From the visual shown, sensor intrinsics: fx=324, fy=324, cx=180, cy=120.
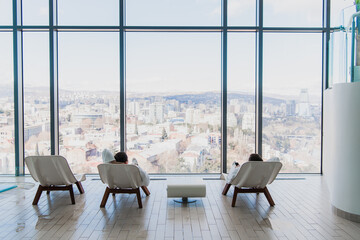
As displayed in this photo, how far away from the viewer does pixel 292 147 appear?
693cm

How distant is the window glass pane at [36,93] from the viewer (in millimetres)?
6828

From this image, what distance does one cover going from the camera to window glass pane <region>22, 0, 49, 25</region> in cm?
676

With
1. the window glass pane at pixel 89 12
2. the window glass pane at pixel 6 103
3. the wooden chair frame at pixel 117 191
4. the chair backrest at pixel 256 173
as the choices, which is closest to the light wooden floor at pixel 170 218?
the wooden chair frame at pixel 117 191

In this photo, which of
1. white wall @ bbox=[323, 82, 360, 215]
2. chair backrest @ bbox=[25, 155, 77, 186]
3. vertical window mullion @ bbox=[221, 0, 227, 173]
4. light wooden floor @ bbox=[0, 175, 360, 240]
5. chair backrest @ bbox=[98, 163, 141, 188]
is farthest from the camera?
vertical window mullion @ bbox=[221, 0, 227, 173]

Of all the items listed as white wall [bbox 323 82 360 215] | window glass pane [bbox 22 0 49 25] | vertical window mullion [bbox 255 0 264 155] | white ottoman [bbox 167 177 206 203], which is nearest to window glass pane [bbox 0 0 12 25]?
window glass pane [bbox 22 0 49 25]

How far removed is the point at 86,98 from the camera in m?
6.88

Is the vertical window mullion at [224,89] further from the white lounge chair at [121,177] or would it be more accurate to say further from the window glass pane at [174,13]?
the white lounge chair at [121,177]

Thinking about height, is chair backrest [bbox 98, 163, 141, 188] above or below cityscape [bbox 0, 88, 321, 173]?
below

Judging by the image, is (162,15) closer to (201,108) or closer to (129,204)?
(201,108)

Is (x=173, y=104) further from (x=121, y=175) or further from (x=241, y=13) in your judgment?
(x=121, y=175)

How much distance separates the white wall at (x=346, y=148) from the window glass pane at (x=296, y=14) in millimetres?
2998

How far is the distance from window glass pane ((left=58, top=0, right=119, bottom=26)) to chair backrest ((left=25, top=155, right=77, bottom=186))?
3.29 meters

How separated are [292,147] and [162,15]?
3.92 metres

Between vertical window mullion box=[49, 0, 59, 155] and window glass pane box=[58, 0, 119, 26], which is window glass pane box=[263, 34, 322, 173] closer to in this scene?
window glass pane box=[58, 0, 119, 26]
